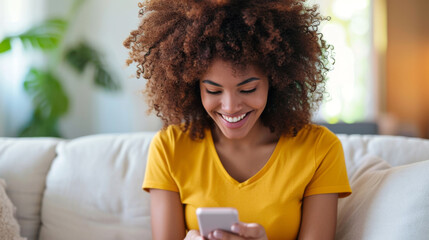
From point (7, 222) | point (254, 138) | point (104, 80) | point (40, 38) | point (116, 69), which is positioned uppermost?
point (40, 38)

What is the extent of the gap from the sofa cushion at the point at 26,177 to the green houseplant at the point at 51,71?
130 centimetres

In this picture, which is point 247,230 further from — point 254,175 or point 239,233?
point 254,175

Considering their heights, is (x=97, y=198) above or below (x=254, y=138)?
below

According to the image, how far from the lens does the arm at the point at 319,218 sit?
1337mm

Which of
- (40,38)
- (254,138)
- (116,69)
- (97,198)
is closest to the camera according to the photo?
(254,138)

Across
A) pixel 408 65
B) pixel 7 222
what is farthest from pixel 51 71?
pixel 408 65

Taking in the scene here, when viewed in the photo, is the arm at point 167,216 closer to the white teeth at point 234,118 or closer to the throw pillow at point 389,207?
the white teeth at point 234,118

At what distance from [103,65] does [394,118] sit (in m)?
3.45

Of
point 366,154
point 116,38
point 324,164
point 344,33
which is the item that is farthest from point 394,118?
point 324,164

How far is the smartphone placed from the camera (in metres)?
1.08

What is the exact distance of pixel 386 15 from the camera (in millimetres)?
5414

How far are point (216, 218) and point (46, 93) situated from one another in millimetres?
2923

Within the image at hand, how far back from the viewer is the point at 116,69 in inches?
174

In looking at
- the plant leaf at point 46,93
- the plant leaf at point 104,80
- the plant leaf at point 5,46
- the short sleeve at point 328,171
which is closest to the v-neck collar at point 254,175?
the short sleeve at point 328,171
